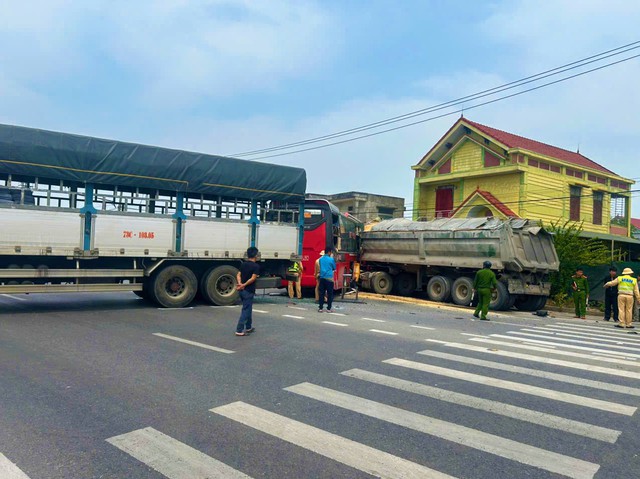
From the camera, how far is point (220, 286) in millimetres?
13523

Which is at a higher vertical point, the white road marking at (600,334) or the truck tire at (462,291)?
the truck tire at (462,291)

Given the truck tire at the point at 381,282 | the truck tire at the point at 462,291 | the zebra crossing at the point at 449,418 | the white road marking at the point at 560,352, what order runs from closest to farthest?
1. the zebra crossing at the point at 449,418
2. the white road marking at the point at 560,352
3. the truck tire at the point at 462,291
4. the truck tire at the point at 381,282

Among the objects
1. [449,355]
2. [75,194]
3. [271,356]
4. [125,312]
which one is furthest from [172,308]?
[449,355]

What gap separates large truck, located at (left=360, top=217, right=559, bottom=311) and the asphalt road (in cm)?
658

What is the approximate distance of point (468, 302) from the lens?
17031 mm

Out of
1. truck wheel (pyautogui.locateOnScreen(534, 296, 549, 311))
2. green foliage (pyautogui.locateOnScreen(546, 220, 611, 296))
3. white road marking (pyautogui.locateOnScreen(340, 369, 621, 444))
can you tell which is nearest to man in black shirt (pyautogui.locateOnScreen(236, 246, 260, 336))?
white road marking (pyautogui.locateOnScreen(340, 369, 621, 444))

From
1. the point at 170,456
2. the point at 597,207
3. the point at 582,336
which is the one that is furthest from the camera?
the point at 597,207

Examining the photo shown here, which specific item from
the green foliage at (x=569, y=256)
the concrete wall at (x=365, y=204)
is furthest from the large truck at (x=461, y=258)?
the concrete wall at (x=365, y=204)

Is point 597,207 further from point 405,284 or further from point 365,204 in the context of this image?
point 365,204

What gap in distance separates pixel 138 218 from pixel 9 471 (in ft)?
28.8

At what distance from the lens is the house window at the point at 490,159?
25.5 metres

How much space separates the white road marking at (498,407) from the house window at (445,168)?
23.1m

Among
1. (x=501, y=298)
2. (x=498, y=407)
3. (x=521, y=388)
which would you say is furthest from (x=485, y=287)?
(x=498, y=407)

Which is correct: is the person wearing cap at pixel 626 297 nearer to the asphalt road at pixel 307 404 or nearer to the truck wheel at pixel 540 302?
the truck wheel at pixel 540 302
